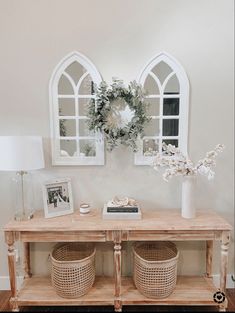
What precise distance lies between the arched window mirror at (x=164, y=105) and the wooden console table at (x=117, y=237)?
1.90 ft

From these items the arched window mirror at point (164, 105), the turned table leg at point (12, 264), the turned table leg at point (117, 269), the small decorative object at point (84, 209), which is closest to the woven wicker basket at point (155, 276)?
the turned table leg at point (117, 269)

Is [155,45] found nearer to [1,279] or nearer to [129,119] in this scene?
[129,119]

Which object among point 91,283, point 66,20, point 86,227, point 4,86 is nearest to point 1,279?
point 91,283

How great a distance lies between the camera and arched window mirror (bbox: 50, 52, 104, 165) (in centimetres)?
213

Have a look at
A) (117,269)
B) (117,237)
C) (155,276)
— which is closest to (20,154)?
(117,237)

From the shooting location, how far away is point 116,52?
2123 mm

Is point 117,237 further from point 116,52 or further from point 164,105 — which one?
point 116,52

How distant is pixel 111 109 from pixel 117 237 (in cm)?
101

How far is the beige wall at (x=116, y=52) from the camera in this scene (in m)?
2.10

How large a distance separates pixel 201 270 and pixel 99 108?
5.66 ft

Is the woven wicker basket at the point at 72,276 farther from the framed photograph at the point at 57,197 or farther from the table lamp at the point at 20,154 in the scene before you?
the table lamp at the point at 20,154

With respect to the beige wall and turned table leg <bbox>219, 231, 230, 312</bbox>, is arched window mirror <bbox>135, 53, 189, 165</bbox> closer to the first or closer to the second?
the beige wall

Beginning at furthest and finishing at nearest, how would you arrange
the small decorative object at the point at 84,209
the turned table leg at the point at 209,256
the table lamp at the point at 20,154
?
the turned table leg at the point at 209,256, the small decorative object at the point at 84,209, the table lamp at the point at 20,154

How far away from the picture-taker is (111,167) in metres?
2.22
